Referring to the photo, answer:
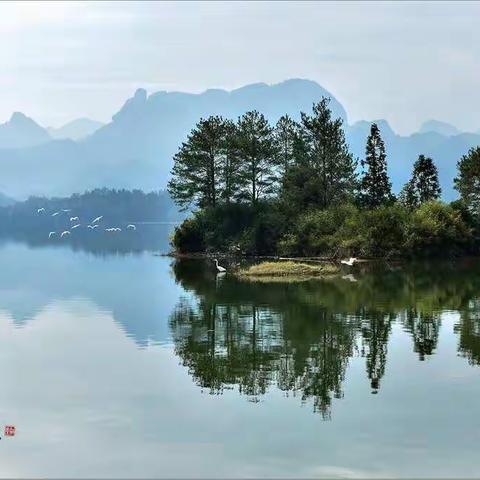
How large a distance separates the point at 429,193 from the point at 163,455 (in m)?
79.1

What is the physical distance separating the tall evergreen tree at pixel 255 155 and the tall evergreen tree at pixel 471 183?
22562 mm

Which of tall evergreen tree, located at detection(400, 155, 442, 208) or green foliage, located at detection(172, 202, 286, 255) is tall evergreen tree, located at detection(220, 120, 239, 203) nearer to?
green foliage, located at detection(172, 202, 286, 255)

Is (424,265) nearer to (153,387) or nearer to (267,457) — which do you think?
(153,387)

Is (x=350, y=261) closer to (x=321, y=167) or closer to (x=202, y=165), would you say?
(x=321, y=167)

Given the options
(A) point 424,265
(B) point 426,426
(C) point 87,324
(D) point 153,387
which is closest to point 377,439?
(B) point 426,426

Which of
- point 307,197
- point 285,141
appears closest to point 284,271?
point 307,197

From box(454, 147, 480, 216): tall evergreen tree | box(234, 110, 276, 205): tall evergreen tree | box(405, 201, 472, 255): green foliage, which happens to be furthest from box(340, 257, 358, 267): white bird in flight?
box(454, 147, 480, 216): tall evergreen tree

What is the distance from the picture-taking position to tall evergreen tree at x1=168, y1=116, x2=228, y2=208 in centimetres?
9238

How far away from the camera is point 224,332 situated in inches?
1414

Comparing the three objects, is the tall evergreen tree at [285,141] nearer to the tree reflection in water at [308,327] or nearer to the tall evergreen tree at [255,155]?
the tall evergreen tree at [255,155]

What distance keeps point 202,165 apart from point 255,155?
25.4 feet

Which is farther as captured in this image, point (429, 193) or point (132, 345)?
point (429, 193)

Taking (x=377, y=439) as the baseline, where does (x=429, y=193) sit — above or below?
above

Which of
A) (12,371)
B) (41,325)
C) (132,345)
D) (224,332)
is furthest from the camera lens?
(41,325)
